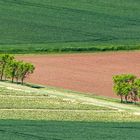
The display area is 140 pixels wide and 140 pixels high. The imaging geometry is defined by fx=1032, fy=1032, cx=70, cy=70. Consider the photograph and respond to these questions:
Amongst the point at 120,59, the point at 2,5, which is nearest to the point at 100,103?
the point at 120,59

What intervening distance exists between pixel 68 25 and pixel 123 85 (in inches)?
913

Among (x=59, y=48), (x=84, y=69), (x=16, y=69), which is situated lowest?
(x=16, y=69)

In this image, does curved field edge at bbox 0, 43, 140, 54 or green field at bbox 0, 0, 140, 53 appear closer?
curved field edge at bbox 0, 43, 140, 54

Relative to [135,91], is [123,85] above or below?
above

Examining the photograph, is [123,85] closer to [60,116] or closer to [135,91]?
[135,91]

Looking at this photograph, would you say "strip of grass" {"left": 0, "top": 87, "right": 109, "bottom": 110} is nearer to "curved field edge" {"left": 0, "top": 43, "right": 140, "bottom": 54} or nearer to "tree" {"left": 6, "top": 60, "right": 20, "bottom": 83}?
"tree" {"left": 6, "top": 60, "right": 20, "bottom": 83}

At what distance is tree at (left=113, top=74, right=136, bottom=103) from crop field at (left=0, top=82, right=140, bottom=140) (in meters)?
0.59

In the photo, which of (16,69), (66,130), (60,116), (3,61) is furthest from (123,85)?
(66,130)

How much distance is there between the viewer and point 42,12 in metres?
60.7

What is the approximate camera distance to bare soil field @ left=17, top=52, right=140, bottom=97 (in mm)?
38812

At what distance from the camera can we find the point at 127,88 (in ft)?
112

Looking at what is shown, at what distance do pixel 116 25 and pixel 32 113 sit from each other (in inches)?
1149

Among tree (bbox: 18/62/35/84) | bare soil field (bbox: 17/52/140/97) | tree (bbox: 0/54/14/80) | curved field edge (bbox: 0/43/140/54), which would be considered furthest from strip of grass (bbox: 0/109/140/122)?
curved field edge (bbox: 0/43/140/54)

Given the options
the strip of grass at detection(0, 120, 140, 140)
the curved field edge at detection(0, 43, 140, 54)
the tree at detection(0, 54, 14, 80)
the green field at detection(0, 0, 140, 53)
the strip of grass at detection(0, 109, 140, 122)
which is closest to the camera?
the strip of grass at detection(0, 120, 140, 140)
